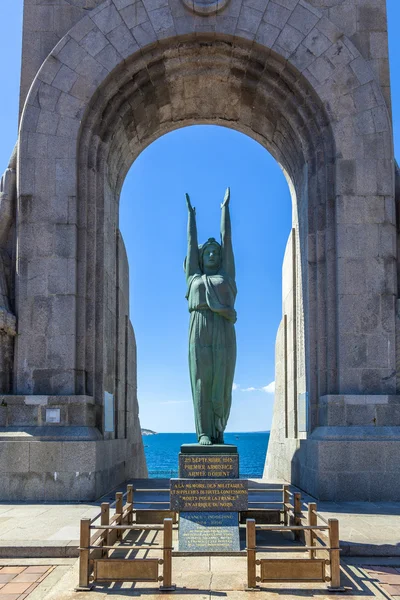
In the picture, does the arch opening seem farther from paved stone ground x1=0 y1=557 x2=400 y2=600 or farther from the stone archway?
paved stone ground x1=0 y1=557 x2=400 y2=600

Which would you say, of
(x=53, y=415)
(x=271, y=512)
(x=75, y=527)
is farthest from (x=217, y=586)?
(x=53, y=415)

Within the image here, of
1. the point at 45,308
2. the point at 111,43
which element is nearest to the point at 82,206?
the point at 45,308

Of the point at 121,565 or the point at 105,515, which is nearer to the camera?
the point at 121,565

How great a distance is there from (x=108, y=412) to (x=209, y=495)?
19.5 ft

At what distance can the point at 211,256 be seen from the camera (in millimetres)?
10969

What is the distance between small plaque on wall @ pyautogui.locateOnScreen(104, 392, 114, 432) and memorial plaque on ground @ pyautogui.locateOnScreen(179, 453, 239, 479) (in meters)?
5.19

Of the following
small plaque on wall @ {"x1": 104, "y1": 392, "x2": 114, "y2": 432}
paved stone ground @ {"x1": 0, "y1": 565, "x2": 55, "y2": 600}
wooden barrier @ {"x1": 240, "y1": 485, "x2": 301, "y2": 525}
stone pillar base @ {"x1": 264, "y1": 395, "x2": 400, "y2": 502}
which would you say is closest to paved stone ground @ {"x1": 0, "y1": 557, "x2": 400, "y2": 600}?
paved stone ground @ {"x1": 0, "y1": 565, "x2": 55, "y2": 600}

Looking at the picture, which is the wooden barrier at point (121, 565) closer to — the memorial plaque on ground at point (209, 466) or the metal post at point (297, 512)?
the memorial plaque on ground at point (209, 466)

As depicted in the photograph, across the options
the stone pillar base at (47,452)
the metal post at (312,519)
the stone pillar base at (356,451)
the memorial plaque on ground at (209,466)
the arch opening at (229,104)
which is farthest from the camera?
the arch opening at (229,104)

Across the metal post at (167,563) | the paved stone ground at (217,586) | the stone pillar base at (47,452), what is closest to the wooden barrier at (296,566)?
the paved stone ground at (217,586)

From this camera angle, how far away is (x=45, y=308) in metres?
13.9

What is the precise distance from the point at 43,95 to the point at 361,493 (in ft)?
33.6

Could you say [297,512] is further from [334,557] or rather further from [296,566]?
[334,557]

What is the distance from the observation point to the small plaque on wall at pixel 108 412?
48.2 ft
